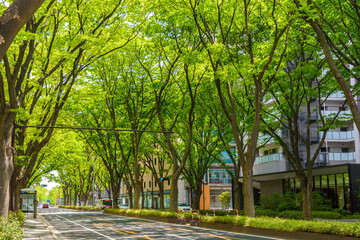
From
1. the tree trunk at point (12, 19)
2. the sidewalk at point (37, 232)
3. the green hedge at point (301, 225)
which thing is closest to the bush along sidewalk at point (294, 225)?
the green hedge at point (301, 225)

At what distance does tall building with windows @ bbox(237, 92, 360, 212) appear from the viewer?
33188 mm

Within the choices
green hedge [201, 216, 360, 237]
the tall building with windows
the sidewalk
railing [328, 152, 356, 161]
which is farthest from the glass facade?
the sidewalk

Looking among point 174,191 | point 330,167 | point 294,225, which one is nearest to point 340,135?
point 330,167

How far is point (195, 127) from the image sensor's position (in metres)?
33.4

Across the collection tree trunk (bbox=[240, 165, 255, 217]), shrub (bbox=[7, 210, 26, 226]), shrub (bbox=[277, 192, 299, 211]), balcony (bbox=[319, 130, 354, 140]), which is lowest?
shrub (bbox=[277, 192, 299, 211])

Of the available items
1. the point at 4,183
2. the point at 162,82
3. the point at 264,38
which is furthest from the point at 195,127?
the point at 4,183

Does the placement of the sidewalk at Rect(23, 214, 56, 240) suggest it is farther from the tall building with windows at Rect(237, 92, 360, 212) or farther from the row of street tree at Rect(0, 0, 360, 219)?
the tall building with windows at Rect(237, 92, 360, 212)

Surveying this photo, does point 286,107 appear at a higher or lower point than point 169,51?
lower

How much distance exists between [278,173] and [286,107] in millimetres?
20184

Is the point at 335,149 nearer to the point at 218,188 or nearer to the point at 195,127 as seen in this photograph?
the point at 195,127

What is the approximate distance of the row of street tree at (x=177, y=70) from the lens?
1540cm

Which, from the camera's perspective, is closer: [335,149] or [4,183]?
[4,183]

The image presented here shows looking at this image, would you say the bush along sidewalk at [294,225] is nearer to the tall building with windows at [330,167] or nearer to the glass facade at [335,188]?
the tall building with windows at [330,167]

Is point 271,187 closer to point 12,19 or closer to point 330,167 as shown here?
point 330,167
